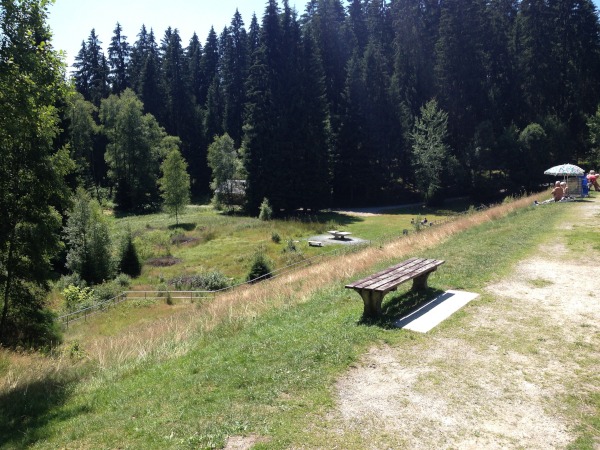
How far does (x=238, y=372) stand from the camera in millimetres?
6855

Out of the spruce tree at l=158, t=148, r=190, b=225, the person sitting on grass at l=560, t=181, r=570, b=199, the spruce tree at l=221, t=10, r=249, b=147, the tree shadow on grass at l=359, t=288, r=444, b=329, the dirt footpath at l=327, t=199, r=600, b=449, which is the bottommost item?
the dirt footpath at l=327, t=199, r=600, b=449

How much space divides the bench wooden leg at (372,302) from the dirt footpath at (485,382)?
3.89ft

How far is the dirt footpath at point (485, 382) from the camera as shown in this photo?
5.05 m

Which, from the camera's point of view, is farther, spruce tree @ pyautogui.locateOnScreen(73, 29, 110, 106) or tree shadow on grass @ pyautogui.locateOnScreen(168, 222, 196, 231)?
spruce tree @ pyautogui.locateOnScreen(73, 29, 110, 106)

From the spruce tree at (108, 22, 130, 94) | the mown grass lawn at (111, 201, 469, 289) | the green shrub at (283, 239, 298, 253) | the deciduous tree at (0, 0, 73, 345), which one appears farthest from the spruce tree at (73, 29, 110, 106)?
the deciduous tree at (0, 0, 73, 345)

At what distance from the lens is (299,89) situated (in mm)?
54344

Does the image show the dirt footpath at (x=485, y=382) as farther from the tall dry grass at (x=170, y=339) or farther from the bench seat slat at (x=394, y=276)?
the tall dry grass at (x=170, y=339)

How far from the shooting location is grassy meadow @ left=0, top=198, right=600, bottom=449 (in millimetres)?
5367

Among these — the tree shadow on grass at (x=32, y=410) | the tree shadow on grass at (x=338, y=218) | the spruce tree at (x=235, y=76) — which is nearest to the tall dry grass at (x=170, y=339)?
the tree shadow on grass at (x=32, y=410)

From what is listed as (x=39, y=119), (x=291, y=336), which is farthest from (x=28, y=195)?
(x=291, y=336)

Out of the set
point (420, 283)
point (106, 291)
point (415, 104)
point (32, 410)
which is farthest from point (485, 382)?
point (415, 104)

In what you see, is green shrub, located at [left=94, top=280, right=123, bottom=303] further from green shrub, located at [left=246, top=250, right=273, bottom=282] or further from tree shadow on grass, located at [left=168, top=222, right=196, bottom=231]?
tree shadow on grass, located at [left=168, top=222, right=196, bottom=231]

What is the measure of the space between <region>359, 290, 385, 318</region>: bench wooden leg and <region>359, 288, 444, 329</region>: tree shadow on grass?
11 centimetres

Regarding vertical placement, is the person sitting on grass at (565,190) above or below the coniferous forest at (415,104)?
below
